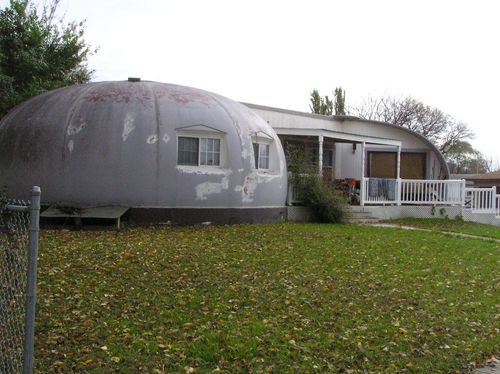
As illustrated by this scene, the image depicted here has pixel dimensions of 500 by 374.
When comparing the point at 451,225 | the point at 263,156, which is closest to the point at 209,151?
the point at 263,156

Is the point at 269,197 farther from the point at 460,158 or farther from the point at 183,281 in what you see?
the point at 460,158

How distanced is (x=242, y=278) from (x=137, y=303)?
2.01m

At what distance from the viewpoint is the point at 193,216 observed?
49.7 ft

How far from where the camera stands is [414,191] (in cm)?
2148

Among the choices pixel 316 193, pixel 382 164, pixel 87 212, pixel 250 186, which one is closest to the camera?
pixel 87 212

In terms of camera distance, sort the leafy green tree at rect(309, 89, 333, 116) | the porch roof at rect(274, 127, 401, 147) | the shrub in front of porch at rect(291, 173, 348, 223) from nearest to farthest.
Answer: the shrub in front of porch at rect(291, 173, 348, 223) < the porch roof at rect(274, 127, 401, 147) < the leafy green tree at rect(309, 89, 333, 116)

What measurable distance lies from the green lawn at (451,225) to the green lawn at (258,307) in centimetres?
536

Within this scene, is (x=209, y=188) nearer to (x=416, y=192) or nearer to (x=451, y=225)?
(x=451, y=225)

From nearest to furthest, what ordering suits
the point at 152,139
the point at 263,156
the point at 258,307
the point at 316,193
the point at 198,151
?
the point at 258,307 → the point at 152,139 → the point at 198,151 → the point at 263,156 → the point at 316,193

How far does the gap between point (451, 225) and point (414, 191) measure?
270cm

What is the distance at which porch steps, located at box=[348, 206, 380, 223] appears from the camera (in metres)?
18.8

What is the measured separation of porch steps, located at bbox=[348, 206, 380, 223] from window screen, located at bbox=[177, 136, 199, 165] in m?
5.86

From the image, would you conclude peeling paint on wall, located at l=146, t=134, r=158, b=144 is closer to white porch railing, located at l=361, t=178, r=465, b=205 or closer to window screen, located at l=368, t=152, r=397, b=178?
white porch railing, located at l=361, t=178, r=465, b=205

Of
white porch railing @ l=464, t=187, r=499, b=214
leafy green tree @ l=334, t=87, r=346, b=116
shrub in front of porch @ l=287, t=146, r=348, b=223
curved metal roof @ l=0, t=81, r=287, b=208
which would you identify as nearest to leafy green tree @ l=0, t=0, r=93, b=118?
curved metal roof @ l=0, t=81, r=287, b=208
